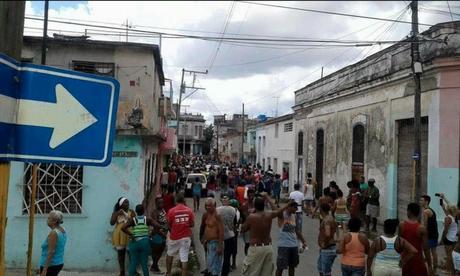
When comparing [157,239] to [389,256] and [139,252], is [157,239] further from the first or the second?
[389,256]

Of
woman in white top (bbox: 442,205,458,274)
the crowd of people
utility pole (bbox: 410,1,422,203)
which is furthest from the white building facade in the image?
woman in white top (bbox: 442,205,458,274)

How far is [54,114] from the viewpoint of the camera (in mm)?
2611

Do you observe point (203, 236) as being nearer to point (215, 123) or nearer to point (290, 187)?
point (290, 187)

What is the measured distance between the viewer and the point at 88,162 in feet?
8.78

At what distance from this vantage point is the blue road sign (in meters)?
2.51

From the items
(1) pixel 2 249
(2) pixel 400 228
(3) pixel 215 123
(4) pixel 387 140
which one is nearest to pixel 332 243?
(2) pixel 400 228

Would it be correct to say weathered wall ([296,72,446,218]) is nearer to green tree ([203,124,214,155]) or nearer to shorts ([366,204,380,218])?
shorts ([366,204,380,218])

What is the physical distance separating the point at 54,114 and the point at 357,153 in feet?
59.6

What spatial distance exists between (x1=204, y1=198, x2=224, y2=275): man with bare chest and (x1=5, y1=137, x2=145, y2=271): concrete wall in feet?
9.59

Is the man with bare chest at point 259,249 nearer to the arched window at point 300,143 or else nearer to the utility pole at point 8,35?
the utility pole at point 8,35

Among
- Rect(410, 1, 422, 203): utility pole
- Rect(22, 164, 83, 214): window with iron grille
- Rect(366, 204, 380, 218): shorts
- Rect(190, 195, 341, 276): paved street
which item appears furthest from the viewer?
Rect(366, 204, 380, 218): shorts

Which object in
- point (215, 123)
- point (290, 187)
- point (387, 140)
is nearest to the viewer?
point (387, 140)

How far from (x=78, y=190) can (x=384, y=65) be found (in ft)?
37.9

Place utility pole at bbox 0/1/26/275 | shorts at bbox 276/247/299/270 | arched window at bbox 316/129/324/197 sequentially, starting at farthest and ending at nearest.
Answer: arched window at bbox 316/129/324/197 → shorts at bbox 276/247/299/270 → utility pole at bbox 0/1/26/275
